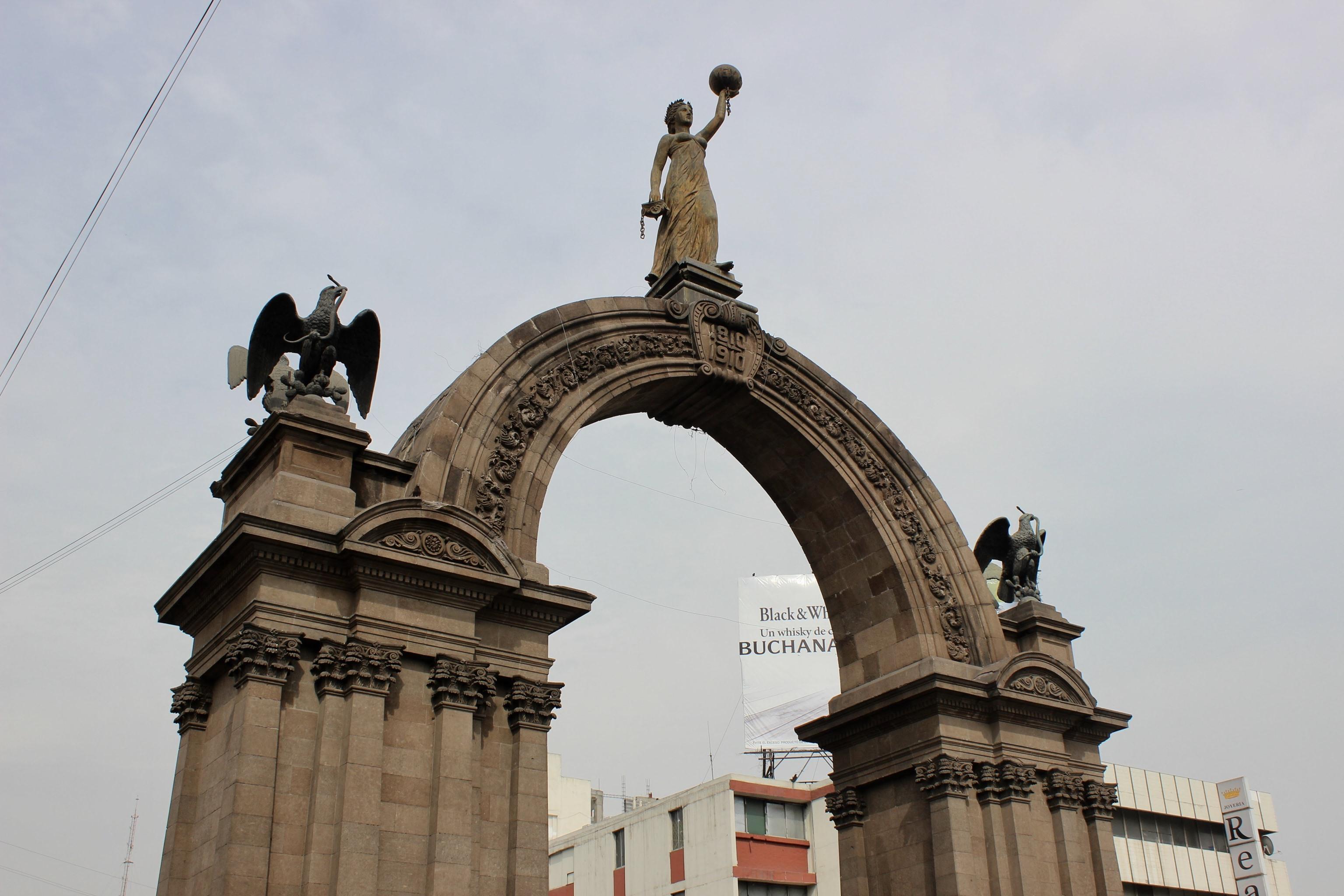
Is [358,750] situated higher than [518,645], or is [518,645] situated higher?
[518,645]

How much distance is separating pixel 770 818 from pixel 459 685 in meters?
32.5

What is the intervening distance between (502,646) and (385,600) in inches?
70.7

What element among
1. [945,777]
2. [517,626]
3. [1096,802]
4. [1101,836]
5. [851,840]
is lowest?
[1101,836]

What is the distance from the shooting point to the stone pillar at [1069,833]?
19609 millimetres

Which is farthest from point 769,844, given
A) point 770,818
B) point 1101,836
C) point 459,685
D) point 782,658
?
point 459,685

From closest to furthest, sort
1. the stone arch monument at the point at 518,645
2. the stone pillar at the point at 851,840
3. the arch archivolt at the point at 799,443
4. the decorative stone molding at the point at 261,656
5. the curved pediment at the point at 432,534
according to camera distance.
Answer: the decorative stone molding at the point at 261,656, the stone arch monument at the point at 518,645, the curved pediment at the point at 432,534, the arch archivolt at the point at 799,443, the stone pillar at the point at 851,840

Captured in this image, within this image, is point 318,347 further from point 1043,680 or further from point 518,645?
point 1043,680

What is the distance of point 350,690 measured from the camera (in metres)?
14.4

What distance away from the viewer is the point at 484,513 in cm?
1664

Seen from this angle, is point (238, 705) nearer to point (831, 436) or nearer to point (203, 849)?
point (203, 849)

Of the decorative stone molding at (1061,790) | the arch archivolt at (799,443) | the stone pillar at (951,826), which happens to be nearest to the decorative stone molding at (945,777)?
the stone pillar at (951,826)

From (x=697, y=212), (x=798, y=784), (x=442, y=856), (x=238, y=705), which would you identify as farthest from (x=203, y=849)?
(x=798, y=784)

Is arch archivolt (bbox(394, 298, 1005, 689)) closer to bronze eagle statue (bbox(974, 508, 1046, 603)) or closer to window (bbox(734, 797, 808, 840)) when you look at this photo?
bronze eagle statue (bbox(974, 508, 1046, 603))

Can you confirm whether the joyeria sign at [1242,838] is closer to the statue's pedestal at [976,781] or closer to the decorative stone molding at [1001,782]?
the statue's pedestal at [976,781]
